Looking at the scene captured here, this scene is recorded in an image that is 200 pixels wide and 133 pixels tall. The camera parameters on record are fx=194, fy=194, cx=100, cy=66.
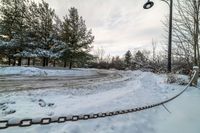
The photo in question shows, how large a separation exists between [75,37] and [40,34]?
17.9 ft

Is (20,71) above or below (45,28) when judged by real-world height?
below

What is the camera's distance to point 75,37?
31500mm

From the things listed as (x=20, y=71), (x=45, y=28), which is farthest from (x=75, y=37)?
(x=20, y=71)

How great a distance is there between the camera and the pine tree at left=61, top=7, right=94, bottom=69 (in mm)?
31205

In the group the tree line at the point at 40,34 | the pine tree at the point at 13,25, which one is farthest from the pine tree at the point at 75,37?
the pine tree at the point at 13,25

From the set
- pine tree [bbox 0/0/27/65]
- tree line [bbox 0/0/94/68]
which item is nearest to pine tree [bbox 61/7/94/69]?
tree line [bbox 0/0/94/68]

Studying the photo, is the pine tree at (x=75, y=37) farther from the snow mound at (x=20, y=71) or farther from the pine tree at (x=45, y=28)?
the snow mound at (x=20, y=71)

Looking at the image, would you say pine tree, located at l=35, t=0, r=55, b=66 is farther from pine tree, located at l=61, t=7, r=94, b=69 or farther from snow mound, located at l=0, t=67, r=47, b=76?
snow mound, located at l=0, t=67, r=47, b=76

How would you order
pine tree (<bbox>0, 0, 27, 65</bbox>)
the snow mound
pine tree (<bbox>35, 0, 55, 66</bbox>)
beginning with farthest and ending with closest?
1. pine tree (<bbox>35, 0, 55, 66</bbox>)
2. pine tree (<bbox>0, 0, 27, 65</bbox>)
3. the snow mound

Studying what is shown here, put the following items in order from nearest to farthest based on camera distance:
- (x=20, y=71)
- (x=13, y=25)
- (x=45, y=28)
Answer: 1. (x=20, y=71)
2. (x=13, y=25)
3. (x=45, y=28)

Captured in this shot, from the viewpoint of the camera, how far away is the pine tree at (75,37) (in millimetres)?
31205

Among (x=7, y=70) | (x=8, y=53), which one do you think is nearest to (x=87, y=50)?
(x=8, y=53)

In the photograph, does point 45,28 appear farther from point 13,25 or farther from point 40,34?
point 13,25

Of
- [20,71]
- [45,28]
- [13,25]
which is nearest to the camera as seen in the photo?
[20,71]
